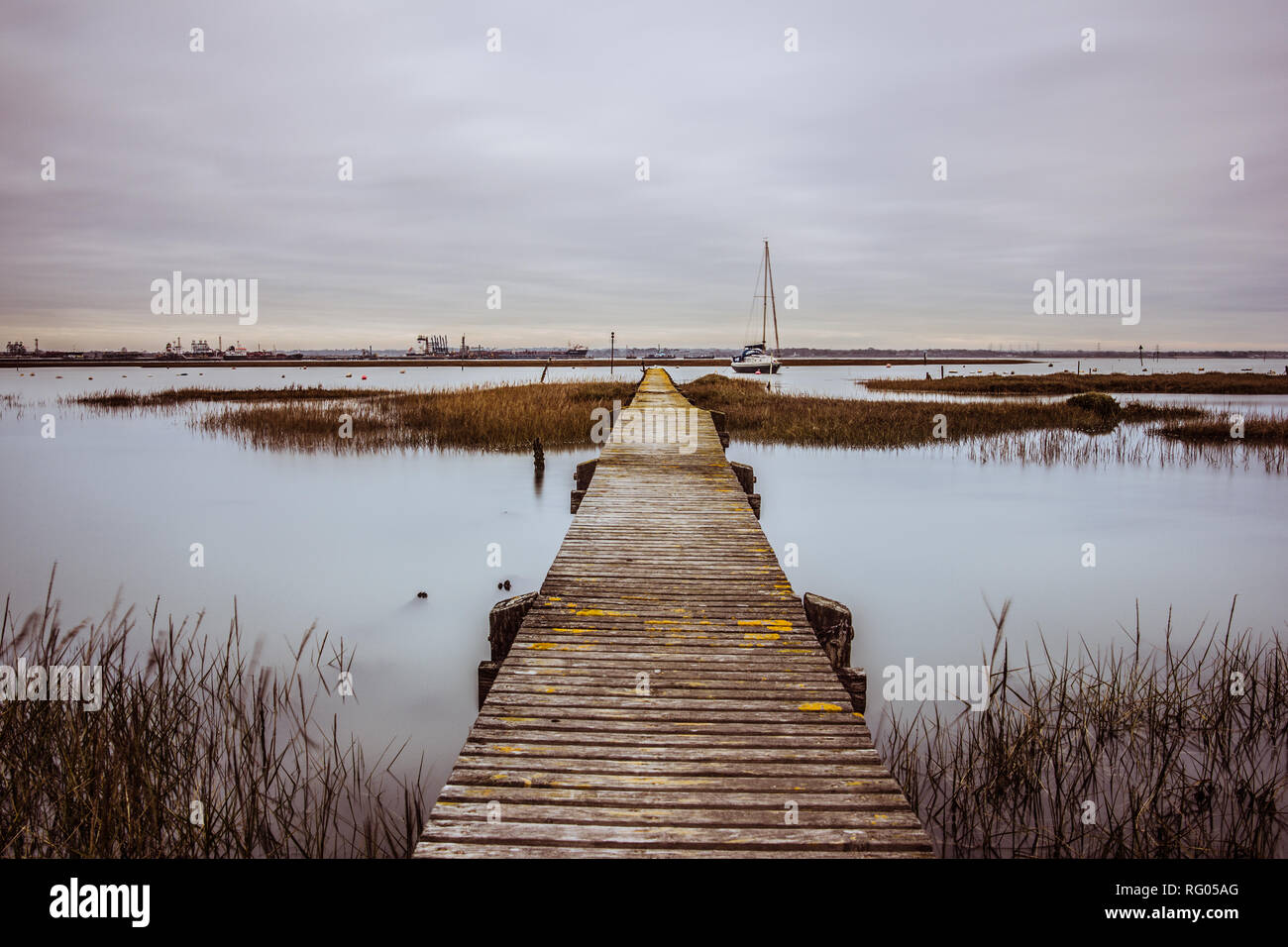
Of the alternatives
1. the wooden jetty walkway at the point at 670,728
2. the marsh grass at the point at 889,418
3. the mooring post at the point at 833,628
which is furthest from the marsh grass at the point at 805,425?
the mooring post at the point at 833,628

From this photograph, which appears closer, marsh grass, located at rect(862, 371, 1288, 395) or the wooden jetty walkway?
the wooden jetty walkway

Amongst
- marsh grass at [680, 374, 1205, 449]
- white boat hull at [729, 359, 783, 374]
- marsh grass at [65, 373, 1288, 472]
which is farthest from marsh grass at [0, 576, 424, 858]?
white boat hull at [729, 359, 783, 374]

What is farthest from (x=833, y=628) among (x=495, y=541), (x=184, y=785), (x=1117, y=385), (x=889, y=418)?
(x=1117, y=385)

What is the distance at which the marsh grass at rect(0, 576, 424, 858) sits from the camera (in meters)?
3.80

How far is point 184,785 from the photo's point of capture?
4375 millimetres

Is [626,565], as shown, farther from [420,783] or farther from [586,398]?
[586,398]

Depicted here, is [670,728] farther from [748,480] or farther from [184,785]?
[748,480]

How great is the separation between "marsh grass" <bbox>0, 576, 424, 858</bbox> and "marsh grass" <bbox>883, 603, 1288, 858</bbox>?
353 centimetres

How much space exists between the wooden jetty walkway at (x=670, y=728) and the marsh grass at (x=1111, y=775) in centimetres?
96

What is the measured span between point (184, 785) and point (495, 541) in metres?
7.52

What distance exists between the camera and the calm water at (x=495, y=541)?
321 inches

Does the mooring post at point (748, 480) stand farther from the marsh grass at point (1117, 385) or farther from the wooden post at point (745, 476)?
the marsh grass at point (1117, 385)

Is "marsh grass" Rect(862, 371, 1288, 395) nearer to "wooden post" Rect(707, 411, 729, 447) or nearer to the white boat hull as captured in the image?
the white boat hull

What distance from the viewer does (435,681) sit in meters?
6.90
